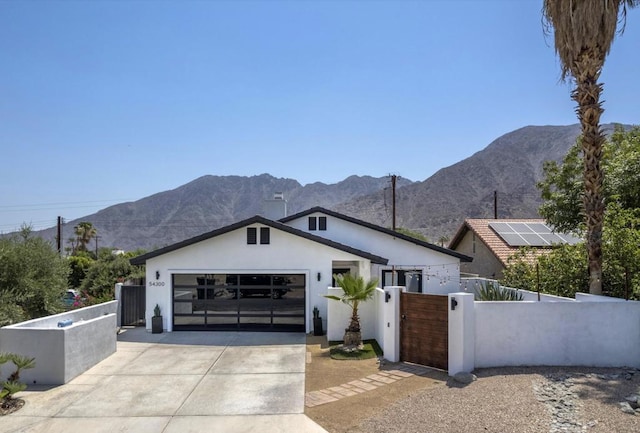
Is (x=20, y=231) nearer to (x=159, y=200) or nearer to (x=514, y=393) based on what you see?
(x=514, y=393)

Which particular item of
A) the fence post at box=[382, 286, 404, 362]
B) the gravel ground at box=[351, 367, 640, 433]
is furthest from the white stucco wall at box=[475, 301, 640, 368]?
the fence post at box=[382, 286, 404, 362]

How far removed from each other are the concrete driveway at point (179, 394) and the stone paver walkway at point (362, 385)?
29 cm

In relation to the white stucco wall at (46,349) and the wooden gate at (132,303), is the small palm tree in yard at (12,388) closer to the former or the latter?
the white stucco wall at (46,349)

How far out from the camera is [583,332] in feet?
32.9

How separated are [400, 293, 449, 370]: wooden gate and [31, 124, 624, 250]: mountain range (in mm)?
31137

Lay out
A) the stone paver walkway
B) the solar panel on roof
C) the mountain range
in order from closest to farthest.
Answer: the stone paver walkway < the solar panel on roof < the mountain range

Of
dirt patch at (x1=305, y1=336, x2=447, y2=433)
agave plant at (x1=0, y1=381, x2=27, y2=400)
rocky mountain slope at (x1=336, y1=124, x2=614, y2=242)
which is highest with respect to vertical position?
rocky mountain slope at (x1=336, y1=124, x2=614, y2=242)

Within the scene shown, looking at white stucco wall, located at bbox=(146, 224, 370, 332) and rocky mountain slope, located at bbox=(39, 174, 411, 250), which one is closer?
white stucco wall, located at bbox=(146, 224, 370, 332)

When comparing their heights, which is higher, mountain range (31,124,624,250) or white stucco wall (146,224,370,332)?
mountain range (31,124,624,250)

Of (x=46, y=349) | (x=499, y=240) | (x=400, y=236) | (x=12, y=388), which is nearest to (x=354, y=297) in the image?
(x=400, y=236)

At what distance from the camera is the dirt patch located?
796cm

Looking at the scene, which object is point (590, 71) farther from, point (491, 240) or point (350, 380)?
point (491, 240)

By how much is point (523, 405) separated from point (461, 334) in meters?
2.25

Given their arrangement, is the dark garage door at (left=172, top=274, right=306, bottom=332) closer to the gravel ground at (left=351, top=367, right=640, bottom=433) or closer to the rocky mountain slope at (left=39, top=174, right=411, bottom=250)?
the gravel ground at (left=351, top=367, right=640, bottom=433)
